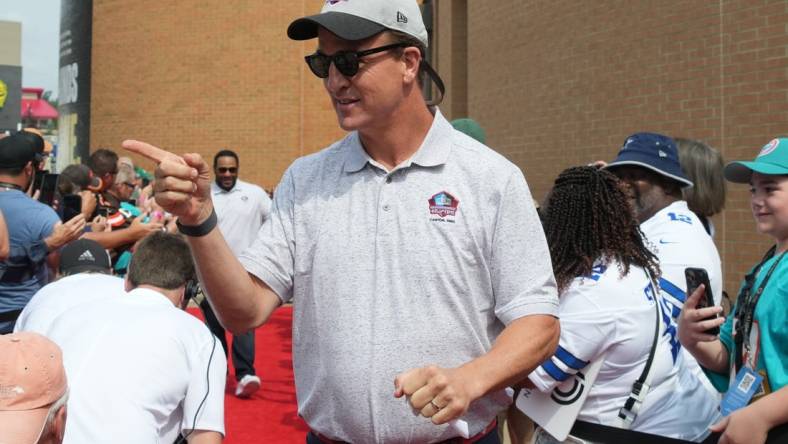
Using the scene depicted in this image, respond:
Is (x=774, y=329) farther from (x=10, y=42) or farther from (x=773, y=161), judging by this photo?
(x=10, y=42)

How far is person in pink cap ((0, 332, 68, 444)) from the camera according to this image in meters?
1.74

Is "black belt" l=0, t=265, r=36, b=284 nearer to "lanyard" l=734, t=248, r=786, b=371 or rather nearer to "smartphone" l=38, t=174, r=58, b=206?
"smartphone" l=38, t=174, r=58, b=206

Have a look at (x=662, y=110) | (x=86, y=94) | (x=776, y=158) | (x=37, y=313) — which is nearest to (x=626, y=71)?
(x=662, y=110)

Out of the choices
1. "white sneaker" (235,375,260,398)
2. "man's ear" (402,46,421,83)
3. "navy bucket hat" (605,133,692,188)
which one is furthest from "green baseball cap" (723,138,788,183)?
"white sneaker" (235,375,260,398)

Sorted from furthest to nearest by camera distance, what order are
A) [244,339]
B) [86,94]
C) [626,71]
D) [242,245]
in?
[86,94] → [626,71] → [242,245] → [244,339]

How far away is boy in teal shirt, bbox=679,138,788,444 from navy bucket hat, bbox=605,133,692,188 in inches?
28.7

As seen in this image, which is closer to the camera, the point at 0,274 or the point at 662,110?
the point at 0,274

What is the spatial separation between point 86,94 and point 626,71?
1790cm

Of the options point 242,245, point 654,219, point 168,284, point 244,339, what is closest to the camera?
point 168,284

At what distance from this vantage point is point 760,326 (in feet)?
9.22

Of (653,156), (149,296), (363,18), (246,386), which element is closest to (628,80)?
(246,386)

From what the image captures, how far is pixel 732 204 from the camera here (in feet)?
25.9

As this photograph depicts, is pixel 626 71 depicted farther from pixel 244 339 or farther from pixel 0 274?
pixel 0 274

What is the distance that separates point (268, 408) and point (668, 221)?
4523mm
